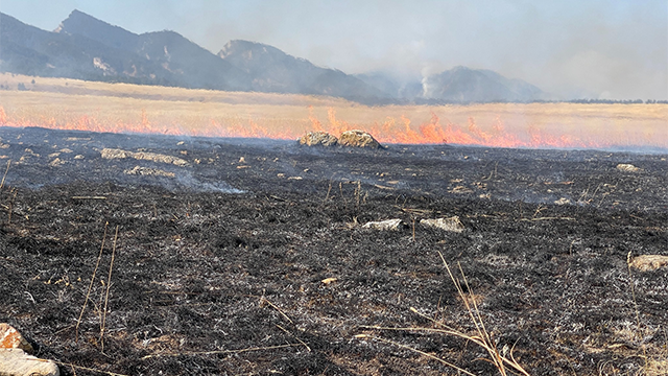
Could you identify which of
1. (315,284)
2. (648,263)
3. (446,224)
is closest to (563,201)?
(446,224)

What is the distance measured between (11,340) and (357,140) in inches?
1794

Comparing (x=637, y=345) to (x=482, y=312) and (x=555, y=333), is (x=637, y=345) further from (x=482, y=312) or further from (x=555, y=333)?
(x=482, y=312)

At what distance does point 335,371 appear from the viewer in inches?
236

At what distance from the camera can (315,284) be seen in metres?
9.12

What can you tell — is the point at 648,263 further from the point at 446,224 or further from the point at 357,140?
the point at 357,140

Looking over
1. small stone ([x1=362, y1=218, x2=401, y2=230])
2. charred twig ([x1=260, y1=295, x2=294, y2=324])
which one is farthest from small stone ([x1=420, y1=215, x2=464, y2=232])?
charred twig ([x1=260, y1=295, x2=294, y2=324])

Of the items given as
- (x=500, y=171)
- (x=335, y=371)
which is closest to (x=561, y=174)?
(x=500, y=171)

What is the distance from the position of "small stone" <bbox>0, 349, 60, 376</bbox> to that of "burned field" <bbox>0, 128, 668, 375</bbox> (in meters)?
0.46

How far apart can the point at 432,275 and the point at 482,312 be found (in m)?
1.93

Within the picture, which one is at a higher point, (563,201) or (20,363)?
(563,201)

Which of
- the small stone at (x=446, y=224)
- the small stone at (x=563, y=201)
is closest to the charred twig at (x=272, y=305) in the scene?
the small stone at (x=446, y=224)

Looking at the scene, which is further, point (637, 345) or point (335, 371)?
point (637, 345)

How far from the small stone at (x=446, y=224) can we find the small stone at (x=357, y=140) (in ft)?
118

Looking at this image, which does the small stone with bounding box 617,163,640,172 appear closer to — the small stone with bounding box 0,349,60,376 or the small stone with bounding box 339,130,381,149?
the small stone with bounding box 339,130,381,149
